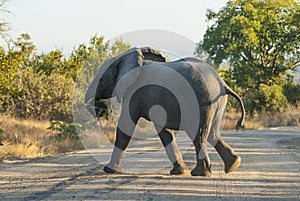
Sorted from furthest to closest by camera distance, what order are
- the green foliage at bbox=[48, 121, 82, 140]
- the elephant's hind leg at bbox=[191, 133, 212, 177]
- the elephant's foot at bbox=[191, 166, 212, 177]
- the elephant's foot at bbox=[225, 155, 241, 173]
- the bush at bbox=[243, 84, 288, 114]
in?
the bush at bbox=[243, 84, 288, 114] → the green foliage at bbox=[48, 121, 82, 140] → the elephant's foot at bbox=[225, 155, 241, 173] → the elephant's foot at bbox=[191, 166, 212, 177] → the elephant's hind leg at bbox=[191, 133, 212, 177]

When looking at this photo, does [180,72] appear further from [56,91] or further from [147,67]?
[56,91]

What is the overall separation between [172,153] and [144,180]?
105 centimetres

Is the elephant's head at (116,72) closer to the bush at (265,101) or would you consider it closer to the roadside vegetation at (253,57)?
the roadside vegetation at (253,57)

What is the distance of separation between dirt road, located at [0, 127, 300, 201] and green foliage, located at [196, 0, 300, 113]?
21571mm

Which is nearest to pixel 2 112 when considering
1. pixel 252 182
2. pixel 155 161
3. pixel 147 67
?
pixel 155 161

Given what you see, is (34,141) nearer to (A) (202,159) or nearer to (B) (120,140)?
(B) (120,140)

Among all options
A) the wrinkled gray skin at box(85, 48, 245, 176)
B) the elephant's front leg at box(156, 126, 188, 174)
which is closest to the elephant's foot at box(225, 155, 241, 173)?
the wrinkled gray skin at box(85, 48, 245, 176)

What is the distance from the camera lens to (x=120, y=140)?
877 cm

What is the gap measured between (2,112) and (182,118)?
45.1 feet

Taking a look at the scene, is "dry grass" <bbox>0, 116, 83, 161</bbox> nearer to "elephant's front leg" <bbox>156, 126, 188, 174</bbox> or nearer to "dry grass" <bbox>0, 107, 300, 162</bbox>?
"dry grass" <bbox>0, 107, 300, 162</bbox>

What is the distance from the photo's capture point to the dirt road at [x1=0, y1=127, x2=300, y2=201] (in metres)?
6.88

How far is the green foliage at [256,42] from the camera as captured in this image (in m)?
32.9

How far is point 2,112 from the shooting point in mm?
20453

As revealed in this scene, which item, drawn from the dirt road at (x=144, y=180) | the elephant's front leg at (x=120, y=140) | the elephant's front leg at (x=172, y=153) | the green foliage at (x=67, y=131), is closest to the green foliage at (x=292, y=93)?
the green foliage at (x=67, y=131)
